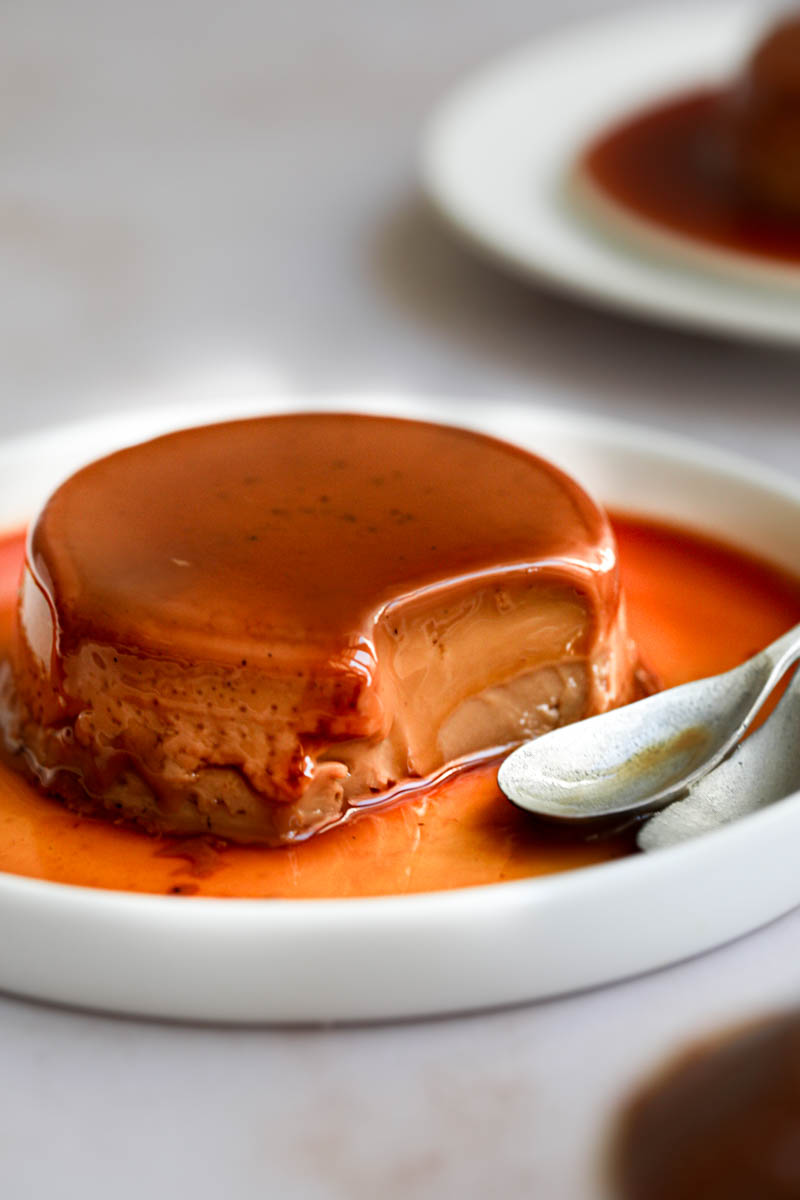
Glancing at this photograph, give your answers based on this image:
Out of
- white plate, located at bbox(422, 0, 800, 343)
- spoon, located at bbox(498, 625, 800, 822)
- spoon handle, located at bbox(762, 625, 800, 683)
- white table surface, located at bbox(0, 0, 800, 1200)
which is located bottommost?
white table surface, located at bbox(0, 0, 800, 1200)

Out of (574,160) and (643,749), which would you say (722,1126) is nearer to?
(643,749)

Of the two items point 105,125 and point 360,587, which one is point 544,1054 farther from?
point 105,125

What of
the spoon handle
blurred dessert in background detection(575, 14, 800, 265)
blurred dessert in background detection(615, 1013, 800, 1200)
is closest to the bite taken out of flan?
the spoon handle

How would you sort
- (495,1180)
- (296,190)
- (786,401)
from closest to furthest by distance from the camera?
1. (495,1180)
2. (786,401)
3. (296,190)

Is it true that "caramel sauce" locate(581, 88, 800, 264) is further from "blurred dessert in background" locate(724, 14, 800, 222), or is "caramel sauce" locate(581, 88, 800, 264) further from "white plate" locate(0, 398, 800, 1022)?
"white plate" locate(0, 398, 800, 1022)

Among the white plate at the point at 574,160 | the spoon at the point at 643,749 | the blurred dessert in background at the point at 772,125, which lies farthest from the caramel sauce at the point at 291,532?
the blurred dessert in background at the point at 772,125

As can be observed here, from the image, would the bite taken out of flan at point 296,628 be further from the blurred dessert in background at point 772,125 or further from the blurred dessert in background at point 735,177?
the blurred dessert in background at point 772,125

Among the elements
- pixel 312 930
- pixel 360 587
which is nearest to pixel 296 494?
pixel 360 587
